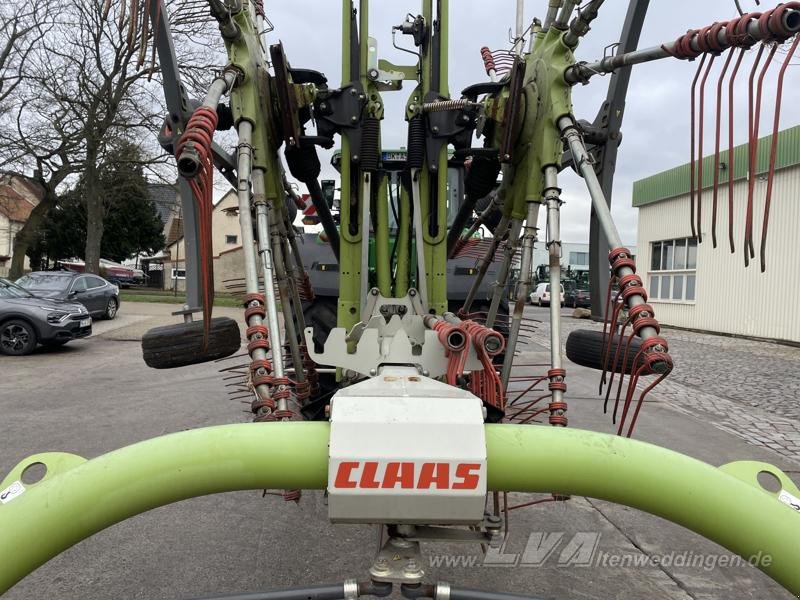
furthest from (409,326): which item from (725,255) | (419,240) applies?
(725,255)

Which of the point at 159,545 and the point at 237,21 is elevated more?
the point at 237,21

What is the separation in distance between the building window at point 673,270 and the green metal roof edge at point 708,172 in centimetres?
165

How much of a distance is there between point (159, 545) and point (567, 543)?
2.29 metres

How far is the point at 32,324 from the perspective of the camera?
1100 cm

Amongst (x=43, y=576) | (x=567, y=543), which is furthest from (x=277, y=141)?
(x=567, y=543)

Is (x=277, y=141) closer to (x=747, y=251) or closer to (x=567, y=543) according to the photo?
(x=747, y=251)

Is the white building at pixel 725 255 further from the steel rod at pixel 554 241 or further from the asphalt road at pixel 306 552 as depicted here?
the steel rod at pixel 554 241

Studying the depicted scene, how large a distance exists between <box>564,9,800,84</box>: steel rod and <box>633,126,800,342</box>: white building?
920cm

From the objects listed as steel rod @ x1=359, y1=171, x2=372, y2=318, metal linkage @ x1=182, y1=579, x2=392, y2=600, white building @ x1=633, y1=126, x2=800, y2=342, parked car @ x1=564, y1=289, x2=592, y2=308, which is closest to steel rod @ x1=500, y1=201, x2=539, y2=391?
steel rod @ x1=359, y1=171, x2=372, y2=318

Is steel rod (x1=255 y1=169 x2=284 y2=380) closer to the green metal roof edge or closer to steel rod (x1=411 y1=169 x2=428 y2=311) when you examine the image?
steel rod (x1=411 y1=169 x2=428 y2=311)

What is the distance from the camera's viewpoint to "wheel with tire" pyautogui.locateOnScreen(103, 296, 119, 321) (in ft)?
57.6

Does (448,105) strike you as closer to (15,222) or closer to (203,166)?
(203,166)

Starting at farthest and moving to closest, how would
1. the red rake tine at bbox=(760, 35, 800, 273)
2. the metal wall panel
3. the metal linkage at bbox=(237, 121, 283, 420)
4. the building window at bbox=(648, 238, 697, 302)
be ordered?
the building window at bbox=(648, 238, 697, 302), the metal wall panel, the metal linkage at bbox=(237, 121, 283, 420), the red rake tine at bbox=(760, 35, 800, 273)

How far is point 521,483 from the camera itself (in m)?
1.22
